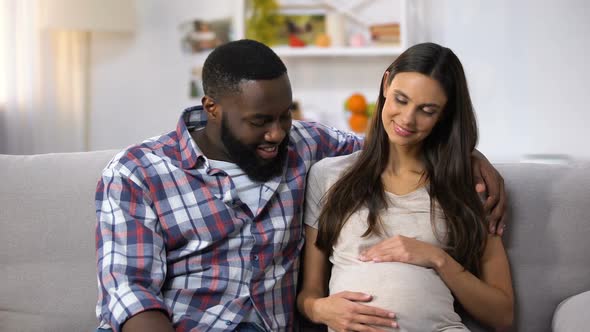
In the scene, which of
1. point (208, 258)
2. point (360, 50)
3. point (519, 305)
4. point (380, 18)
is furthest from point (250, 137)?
point (380, 18)

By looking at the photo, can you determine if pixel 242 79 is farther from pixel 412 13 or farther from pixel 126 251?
pixel 412 13

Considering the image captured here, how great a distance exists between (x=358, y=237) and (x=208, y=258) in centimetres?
33

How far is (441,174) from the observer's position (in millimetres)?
1722

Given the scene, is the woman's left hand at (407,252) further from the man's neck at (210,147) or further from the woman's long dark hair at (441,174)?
the man's neck at (210,147)

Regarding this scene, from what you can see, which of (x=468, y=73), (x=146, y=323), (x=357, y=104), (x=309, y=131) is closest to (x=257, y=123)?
(x=309, y=131)

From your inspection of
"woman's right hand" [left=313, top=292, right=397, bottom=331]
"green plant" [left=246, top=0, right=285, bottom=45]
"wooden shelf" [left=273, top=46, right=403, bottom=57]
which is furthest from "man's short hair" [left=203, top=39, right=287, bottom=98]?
"green plant" [left=246, top=0, right=285, bottom=45]

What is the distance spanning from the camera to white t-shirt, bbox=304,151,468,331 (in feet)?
5.16

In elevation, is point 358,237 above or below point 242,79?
below

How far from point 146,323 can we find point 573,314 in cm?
89

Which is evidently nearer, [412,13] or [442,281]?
[442,281]

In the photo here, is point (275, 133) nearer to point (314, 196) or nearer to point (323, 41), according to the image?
point (314, 196)

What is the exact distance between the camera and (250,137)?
164 centimetres

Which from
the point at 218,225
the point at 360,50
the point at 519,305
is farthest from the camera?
the point at 360,50

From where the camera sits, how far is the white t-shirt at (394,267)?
1.57 meters
